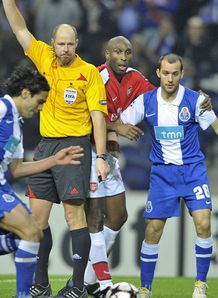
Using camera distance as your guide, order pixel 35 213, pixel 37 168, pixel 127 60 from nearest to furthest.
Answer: pixel 37 168 → pixel 35 213 → pixel 127 60

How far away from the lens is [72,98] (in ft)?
24.1

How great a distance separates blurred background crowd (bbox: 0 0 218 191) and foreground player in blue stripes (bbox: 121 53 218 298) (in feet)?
16.4

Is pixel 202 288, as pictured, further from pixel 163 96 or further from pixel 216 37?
pixel 216 37

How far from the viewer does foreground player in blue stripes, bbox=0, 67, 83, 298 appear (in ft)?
21.2

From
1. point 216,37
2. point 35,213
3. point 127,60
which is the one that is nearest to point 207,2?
point 216,37

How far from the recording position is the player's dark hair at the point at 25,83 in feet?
21.7

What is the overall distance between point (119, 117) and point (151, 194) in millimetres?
704

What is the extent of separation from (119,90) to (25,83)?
150 cm

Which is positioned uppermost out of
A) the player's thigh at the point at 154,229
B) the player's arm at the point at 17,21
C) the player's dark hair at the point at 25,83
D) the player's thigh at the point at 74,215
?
the player's arm at the point at 17,21

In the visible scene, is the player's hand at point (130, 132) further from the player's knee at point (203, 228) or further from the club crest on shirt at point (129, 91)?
the player's knee at point (203, 228)

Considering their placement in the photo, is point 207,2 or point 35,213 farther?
point 207,2

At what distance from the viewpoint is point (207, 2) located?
532 inches

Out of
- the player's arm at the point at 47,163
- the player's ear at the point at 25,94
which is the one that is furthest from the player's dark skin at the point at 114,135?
the player's ear at the point at 25,94

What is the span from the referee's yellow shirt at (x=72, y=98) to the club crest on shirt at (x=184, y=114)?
2.30ft
